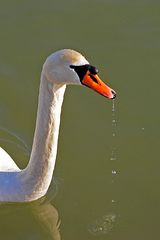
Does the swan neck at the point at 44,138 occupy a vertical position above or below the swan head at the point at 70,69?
below

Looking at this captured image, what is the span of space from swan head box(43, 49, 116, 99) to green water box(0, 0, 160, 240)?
5.49 feet

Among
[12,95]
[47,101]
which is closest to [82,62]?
[47,101]

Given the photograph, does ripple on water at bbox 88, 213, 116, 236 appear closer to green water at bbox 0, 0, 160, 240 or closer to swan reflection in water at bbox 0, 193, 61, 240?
green water at bbox 0, 0, 160, 240

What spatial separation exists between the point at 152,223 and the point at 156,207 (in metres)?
0.20

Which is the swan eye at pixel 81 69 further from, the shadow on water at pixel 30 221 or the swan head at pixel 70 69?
the shadow on water at pixel 30 221

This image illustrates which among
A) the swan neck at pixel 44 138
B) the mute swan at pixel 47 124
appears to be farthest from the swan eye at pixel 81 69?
the swan neck at pixel 44 138

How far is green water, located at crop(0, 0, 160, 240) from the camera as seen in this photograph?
606 cm

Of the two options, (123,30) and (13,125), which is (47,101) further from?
(123,30)

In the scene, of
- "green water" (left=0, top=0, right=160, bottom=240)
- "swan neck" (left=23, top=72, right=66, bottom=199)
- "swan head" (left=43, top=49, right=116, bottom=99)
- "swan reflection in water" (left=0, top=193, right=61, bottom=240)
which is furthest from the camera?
"green water" (left=0, top=0, right=160, bottom=240)

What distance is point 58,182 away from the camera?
6.32m

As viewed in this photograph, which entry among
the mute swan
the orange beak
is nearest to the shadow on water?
the mute swan

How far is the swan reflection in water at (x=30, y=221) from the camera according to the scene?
19.4 feet

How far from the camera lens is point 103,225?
6.01 m

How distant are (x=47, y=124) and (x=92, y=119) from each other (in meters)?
1.77
